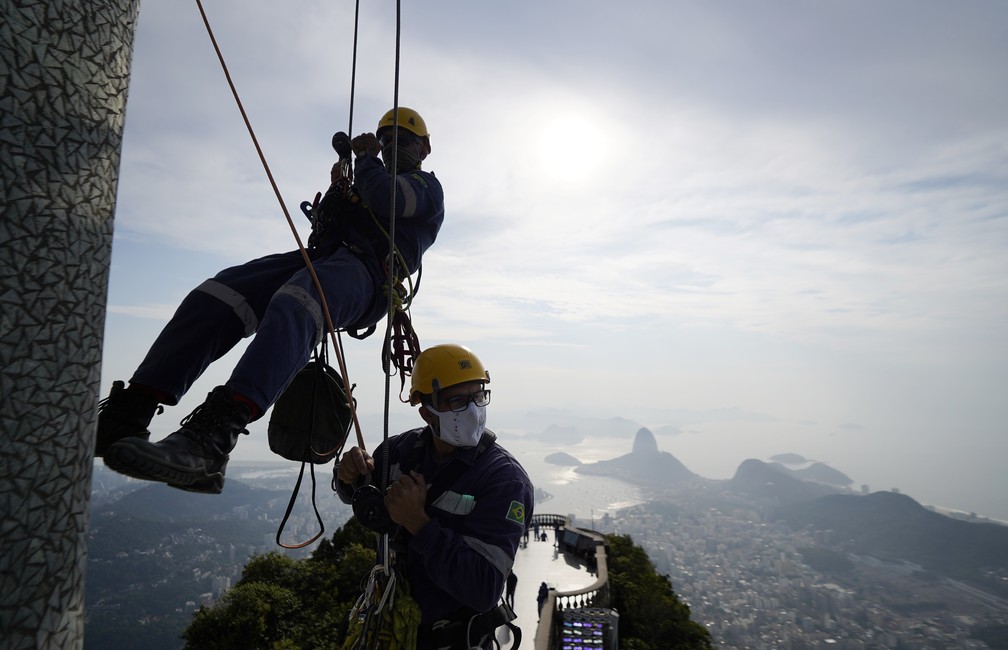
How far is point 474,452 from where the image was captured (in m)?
2.97

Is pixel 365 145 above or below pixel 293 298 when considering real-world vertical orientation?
above

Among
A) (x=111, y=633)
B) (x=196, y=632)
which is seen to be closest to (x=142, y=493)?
(x=111, y=633)

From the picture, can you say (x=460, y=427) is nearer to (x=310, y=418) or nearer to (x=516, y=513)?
(x=516, y=513)

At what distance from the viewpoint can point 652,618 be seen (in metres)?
20.0

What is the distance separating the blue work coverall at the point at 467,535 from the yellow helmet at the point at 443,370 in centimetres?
43

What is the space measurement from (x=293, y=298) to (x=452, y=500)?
133 centimetres

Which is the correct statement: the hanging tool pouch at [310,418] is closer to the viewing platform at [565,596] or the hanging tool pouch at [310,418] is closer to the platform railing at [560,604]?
the viewing platform at [565,596]

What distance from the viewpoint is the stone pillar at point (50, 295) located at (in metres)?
1.00

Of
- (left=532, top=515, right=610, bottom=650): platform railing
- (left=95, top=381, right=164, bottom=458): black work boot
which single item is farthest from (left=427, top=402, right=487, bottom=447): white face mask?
(left=532, top=515, right=610, bottom=650): platform railing

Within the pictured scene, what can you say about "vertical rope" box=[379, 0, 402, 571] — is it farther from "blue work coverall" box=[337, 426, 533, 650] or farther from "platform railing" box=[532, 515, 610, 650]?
"platform railing" box=[532, 515, 610, 650]

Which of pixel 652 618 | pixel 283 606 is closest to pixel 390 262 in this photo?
pixel 283 606

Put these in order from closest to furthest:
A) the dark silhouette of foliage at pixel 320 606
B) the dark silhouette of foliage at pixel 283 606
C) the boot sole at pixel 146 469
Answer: the boot sole at pixel 146 469
the dark silhouette of foliage at pixel 283 606
the dark silhouette of foliage at pixel 320 606

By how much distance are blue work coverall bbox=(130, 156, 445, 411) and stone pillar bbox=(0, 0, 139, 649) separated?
1.23 metres

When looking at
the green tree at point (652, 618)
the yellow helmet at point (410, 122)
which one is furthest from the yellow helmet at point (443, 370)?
the green tree at point (652, 618)
